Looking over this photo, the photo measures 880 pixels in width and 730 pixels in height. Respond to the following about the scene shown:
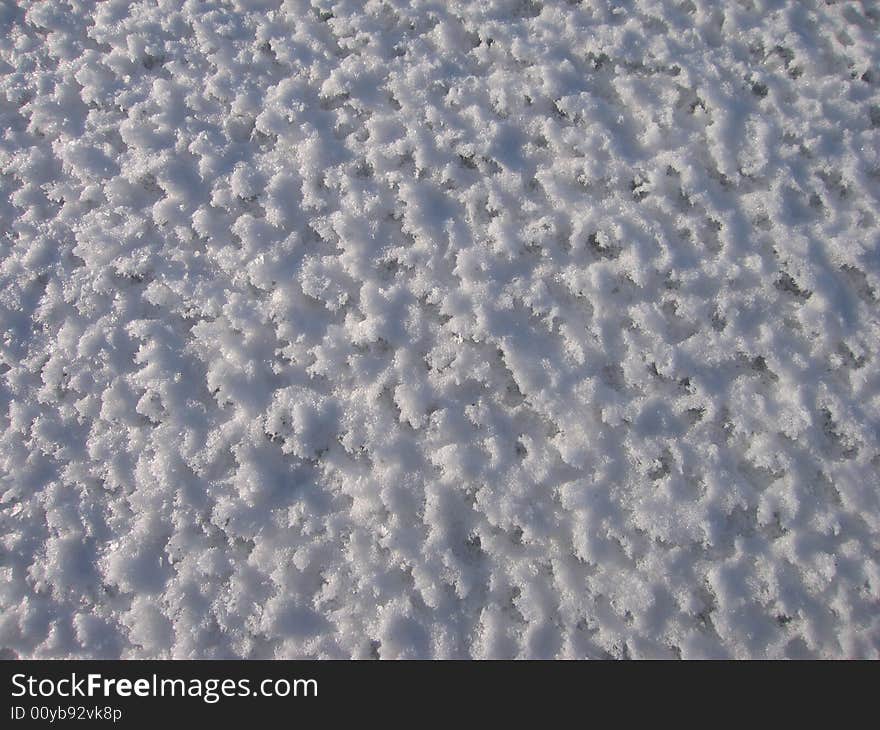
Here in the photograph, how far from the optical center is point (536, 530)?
3.73 ft

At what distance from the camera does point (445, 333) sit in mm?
1277

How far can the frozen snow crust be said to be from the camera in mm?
1125

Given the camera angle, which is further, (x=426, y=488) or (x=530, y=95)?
(x=530, y=95)

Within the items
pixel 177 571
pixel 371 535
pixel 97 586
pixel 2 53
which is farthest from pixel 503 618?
pixel 2 53

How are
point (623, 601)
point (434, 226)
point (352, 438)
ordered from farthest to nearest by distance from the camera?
point (434, 226), point (352, 438), point (623, 601)

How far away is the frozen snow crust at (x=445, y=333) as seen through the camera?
112 cm

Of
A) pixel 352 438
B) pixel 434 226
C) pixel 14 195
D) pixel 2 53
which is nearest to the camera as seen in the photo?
pixel 352 438

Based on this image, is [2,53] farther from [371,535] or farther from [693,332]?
[693,332]

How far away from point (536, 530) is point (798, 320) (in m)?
0.64

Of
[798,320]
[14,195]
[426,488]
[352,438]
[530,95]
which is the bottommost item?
[426,488]

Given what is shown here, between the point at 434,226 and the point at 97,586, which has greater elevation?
the point at 434,226

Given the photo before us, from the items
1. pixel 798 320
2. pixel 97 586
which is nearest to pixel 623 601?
pixel 798 320

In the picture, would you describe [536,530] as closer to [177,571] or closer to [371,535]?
[371,535]

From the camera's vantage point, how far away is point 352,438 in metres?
1.21
